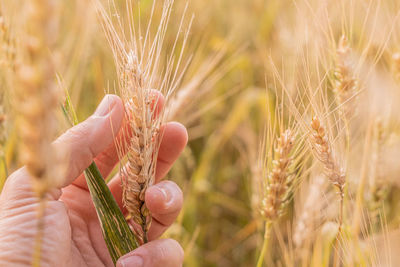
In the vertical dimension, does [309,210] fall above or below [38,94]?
below

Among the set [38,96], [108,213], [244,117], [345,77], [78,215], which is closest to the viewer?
[38,96]

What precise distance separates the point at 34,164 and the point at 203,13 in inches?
83.0

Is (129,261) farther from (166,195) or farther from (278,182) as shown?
(278,182)

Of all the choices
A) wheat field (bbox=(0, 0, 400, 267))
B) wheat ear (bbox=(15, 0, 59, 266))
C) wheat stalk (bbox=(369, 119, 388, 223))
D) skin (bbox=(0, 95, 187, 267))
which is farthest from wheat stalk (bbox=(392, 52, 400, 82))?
wheat ear (bbox=(15, 0, 59, 266))

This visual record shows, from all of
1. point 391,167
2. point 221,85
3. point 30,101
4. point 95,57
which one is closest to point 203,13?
point 221,85

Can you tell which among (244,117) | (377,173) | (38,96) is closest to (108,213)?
(38,96)

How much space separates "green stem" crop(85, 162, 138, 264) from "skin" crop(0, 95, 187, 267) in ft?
0.12

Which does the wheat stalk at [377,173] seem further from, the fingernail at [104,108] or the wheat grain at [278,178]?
the fingernail at [104,108]

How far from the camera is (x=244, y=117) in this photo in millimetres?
1862

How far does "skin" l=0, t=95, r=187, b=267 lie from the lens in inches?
28.8

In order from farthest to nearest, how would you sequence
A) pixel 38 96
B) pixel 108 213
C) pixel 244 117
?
pixel 244 117, pixel 108 213, pixel 38 96

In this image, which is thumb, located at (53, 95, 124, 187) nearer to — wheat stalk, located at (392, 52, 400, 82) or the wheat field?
the wheat field

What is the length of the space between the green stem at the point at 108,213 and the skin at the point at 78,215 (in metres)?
0.04

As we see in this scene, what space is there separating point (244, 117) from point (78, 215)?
1044mm
